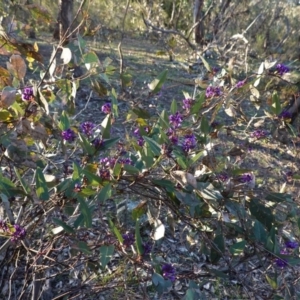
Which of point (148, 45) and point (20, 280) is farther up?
point (20, 280)

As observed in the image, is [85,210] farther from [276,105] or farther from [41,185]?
[276,105]

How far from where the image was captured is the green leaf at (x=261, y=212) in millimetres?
1344

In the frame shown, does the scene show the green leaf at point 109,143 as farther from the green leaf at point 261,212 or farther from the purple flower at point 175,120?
the green leaf at point 261,212

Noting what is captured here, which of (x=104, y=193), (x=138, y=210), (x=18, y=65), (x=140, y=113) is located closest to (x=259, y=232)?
(x=138, y=210)

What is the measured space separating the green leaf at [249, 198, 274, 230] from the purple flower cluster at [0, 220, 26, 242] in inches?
26.2

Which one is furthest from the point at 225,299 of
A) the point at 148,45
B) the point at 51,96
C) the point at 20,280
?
the point at 148,45

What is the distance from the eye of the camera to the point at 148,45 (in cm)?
1188

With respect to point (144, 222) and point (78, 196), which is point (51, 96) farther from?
point (144, 222)

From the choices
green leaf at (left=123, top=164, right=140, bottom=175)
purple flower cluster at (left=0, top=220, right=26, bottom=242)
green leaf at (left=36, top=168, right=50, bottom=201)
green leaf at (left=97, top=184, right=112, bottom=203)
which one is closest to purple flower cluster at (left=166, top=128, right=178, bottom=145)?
green leaf at (left=123, top=164, right=140, bottom=175)

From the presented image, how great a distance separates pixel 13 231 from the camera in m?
1.29

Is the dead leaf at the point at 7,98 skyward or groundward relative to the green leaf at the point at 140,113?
skyward

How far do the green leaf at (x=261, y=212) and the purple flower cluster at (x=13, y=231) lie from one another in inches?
26.2

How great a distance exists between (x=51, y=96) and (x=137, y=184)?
40 cm

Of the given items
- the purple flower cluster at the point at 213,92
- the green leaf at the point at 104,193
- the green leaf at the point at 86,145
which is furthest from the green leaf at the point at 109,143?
the purple flower cluster at the point at 213,92
